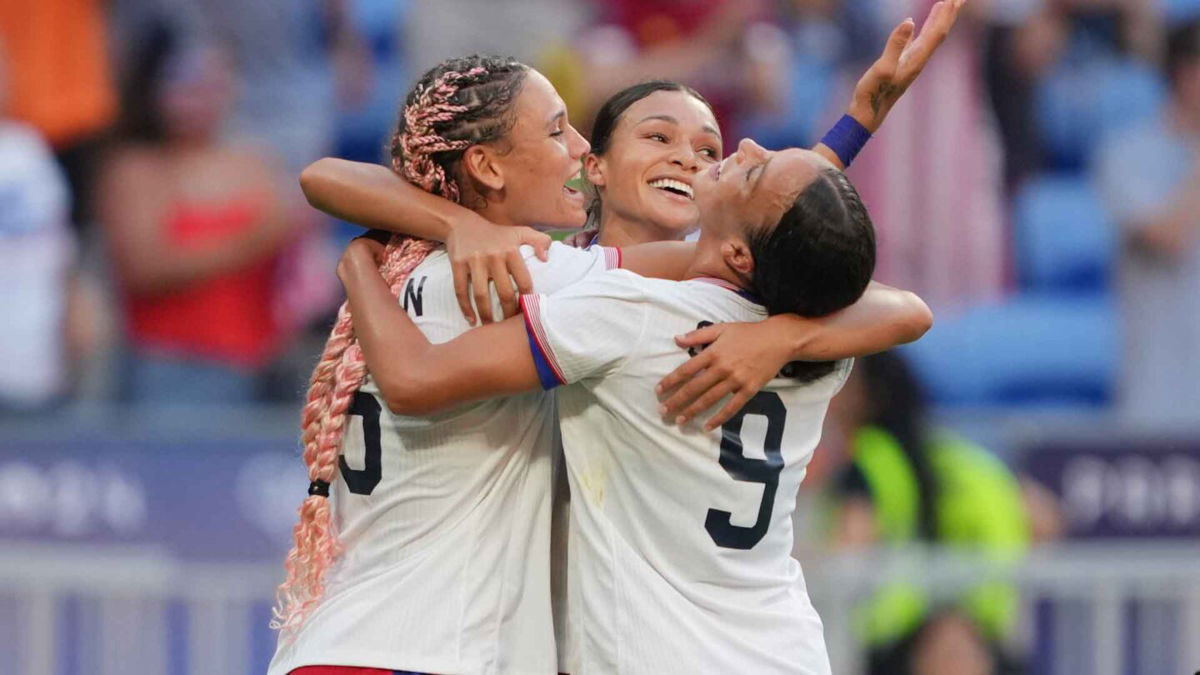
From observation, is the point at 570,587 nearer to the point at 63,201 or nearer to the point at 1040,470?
the point at 1040,470

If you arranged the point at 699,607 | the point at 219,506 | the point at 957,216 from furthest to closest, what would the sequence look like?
1. the point at 957,216
2. the point at 219,506
3. the point at 699,607

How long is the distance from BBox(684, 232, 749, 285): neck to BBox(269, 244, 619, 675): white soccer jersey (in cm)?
16

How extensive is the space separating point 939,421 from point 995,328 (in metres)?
0.73

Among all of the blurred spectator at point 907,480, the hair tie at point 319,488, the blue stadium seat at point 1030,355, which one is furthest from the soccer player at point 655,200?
the blue stadium seat at point 1030,355

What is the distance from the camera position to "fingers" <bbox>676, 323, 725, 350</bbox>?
276 cm

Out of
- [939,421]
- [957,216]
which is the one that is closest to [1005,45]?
[957,216]

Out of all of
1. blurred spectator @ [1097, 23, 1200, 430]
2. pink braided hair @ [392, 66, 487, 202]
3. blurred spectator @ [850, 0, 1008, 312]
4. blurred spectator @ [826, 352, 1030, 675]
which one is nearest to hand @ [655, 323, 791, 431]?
pink braided hair @ [392, 66, 487, 202]

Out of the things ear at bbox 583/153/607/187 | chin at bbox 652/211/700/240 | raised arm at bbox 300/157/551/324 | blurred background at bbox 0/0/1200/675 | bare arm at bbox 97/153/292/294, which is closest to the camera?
raised arm at bbox 300/157/551/324

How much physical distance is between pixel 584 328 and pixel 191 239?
537 centimetres

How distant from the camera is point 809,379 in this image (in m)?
2.89

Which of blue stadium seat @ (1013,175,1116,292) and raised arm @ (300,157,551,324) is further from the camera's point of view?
blue stadium seat @ (1013,175,1116,292)

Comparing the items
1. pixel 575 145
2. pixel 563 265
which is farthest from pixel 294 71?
pixel 563 265

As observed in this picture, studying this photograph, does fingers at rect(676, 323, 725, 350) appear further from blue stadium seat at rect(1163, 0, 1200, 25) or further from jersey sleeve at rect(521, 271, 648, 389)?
blue stadium seat at rect(1163, 0, 1200, 25)

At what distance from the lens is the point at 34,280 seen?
7.69 metres
